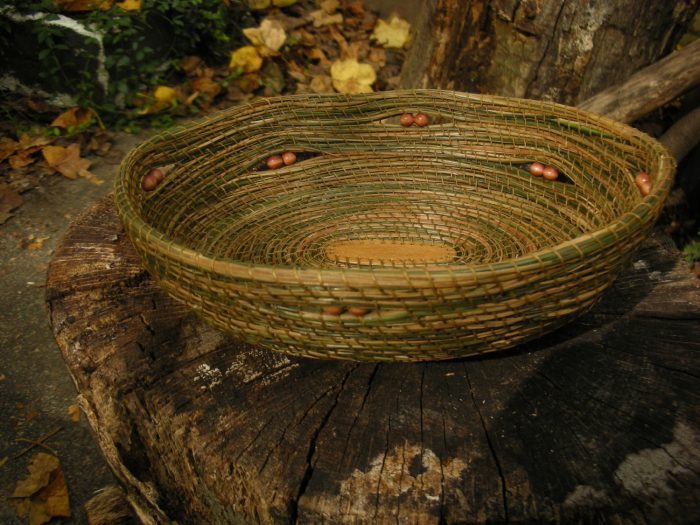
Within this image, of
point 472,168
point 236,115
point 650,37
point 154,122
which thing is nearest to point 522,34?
point 650,37

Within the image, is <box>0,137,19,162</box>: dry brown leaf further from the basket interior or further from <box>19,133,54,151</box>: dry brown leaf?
the basket interior

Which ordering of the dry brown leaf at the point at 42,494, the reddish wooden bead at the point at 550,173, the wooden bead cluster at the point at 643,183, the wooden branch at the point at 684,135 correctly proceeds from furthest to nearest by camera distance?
the wooden branch at the point at 684,135 < the dry brown leaf at the point at 42,494 < the reddish wooden bead at the point at 550,173 < the wooden bead cluster at the point at 643,183

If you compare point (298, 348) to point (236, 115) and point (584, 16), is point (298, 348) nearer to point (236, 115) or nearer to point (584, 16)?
point (236, 115)

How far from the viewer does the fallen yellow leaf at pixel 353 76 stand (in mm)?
3855

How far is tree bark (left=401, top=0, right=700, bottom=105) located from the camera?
2.39 metres

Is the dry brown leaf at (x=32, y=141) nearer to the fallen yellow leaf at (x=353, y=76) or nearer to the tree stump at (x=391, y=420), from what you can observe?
the fallen yellow leaf at (x=353, y=76)

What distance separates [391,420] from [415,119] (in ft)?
3.47

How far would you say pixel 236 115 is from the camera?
6.48 feet

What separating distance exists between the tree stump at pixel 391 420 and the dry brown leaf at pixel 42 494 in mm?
547

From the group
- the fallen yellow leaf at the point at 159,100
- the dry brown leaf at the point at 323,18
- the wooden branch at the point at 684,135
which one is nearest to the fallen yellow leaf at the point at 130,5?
the fallen yellow leaf at the point at 159,100

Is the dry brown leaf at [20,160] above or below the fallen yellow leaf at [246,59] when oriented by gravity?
below

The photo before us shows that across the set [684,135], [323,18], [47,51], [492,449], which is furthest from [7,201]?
[684,135]

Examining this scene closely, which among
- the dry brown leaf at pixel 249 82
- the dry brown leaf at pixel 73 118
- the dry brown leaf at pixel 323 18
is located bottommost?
the dry brown leaf at pixel 73 118

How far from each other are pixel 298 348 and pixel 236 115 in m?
0.86
